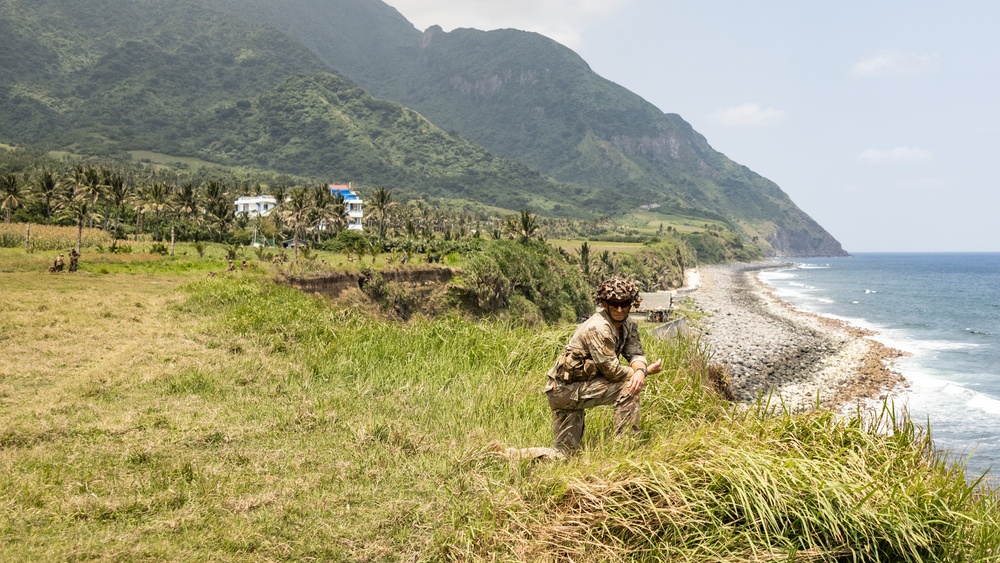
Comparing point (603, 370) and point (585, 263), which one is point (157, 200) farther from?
point (603, 370)

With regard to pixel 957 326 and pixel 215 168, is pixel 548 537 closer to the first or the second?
pixel 957 326

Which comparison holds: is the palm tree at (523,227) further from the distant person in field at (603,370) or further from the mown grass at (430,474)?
the distant person in field at (603,370)

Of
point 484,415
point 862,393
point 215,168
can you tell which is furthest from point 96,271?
point 215,168

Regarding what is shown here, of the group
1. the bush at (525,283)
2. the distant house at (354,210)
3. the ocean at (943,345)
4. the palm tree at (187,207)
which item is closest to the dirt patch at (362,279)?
the bush at (525,283)

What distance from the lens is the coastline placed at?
110ft

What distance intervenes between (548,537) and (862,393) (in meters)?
34.5

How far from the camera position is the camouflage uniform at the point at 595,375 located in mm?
5168

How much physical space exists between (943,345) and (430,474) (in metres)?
59.1

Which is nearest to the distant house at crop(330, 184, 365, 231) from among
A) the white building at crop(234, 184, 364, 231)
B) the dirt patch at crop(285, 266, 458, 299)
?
the white building at crop(234, 184, 364, 231)

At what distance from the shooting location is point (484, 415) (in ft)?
23.4

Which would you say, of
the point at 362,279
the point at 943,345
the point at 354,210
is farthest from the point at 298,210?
the point at 943,345

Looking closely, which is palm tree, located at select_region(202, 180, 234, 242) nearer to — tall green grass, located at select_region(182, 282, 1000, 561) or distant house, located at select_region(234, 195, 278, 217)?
distant house, located at select_region(234, 195, 278, 217)

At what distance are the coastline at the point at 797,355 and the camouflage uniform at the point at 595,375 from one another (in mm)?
14119

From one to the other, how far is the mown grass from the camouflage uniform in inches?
14.5
